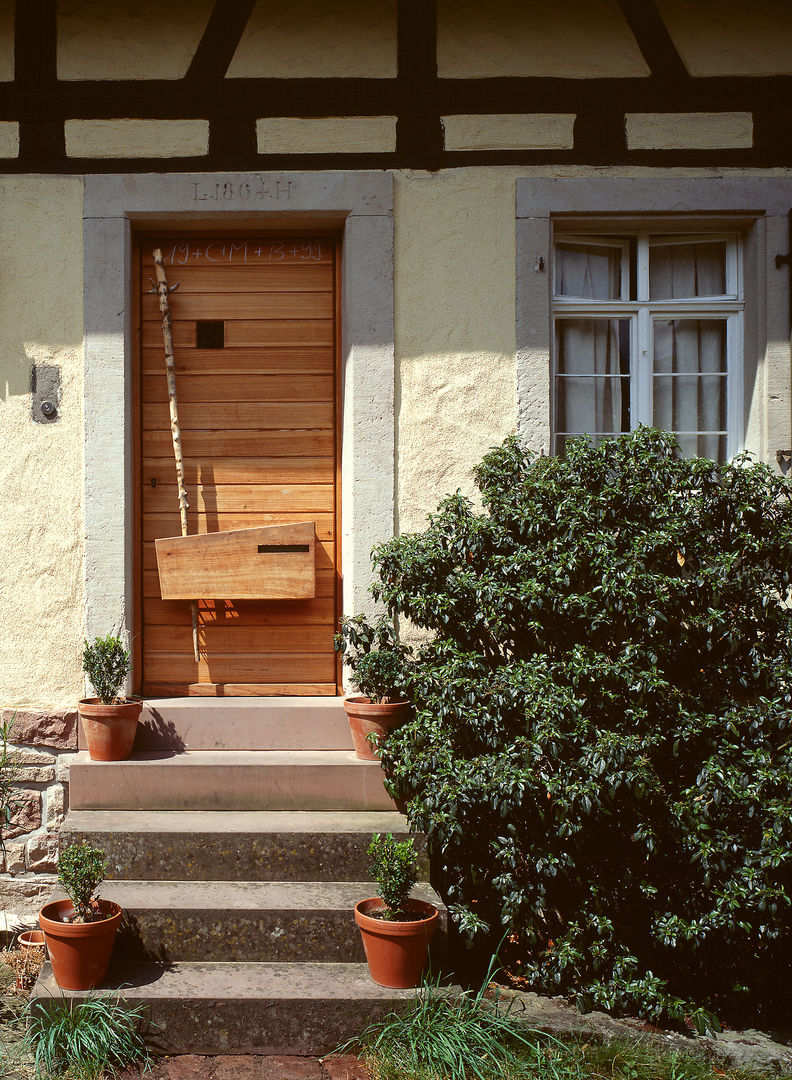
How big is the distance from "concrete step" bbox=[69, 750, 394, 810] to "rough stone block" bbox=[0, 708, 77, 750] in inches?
15.8

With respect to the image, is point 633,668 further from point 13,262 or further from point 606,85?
point 13,262

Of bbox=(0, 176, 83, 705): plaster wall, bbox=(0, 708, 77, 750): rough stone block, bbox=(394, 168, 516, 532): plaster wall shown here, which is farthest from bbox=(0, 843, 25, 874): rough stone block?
bbox=(394, 168, 516, 532): plaster wall

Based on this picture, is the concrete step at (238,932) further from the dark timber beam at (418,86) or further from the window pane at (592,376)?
the dark timber beam at (418,86)

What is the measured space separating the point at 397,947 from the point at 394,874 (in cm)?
26

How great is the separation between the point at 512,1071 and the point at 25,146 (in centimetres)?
462

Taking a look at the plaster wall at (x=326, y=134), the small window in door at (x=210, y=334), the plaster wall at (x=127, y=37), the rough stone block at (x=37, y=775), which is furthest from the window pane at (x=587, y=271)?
the rough stone block at (x=37, y=775)

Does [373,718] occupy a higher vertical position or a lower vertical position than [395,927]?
higher

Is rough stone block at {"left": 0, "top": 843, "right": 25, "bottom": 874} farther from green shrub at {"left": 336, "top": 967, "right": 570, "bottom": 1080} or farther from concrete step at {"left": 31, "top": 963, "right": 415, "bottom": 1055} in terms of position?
green shrub at {"left": 336, "top": 967, "right": 570, "bottom": 1080}

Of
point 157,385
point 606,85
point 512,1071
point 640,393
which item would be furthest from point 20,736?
point 606,85

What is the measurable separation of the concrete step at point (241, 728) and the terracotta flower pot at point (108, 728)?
0.23 meters

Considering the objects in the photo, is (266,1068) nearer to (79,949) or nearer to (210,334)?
(79,949)

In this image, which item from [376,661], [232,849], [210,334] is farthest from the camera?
[210,334]

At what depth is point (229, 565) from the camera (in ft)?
15.3

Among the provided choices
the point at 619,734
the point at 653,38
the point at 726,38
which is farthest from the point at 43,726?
the point at 726,38
